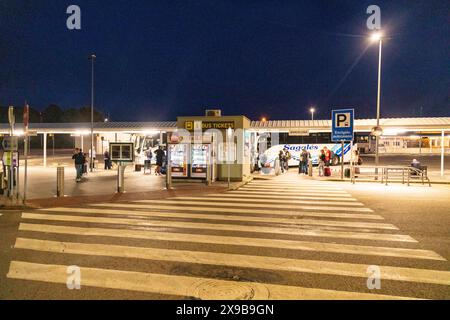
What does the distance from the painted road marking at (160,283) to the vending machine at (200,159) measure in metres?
13.6

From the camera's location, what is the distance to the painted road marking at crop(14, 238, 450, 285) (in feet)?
18.1

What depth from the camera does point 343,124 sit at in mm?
19625

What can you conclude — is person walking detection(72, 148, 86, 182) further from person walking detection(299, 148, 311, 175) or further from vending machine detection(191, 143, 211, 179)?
person walking detection(299, 148, 311, 175)

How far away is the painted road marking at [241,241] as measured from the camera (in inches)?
263

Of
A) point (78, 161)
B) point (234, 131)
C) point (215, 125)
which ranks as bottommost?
point (78, 161)

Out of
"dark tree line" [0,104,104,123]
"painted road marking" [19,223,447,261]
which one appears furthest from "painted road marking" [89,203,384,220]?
"dark tree line" [0,104,104,123]

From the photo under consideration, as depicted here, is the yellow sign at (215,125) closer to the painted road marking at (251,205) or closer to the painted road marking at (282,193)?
the painted road marking at (282,193)

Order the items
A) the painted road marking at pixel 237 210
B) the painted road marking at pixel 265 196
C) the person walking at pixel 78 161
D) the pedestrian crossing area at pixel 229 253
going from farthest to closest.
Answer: the person walking at pixel 78 161 < the painted road marking at pixel 265 196 < the painted road marking at pixel 237 210 < the pedestrian crossing area at pixel 229 253

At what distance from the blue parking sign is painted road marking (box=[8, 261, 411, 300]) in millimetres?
15593

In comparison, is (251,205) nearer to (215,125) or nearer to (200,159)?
(200,159)

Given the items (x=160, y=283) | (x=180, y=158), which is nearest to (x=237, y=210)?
(x=160, y=283)

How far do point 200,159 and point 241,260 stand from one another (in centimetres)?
1345

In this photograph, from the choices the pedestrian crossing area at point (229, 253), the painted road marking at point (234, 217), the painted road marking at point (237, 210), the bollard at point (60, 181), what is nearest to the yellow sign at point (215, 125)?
the bollard at point (60, 181)
